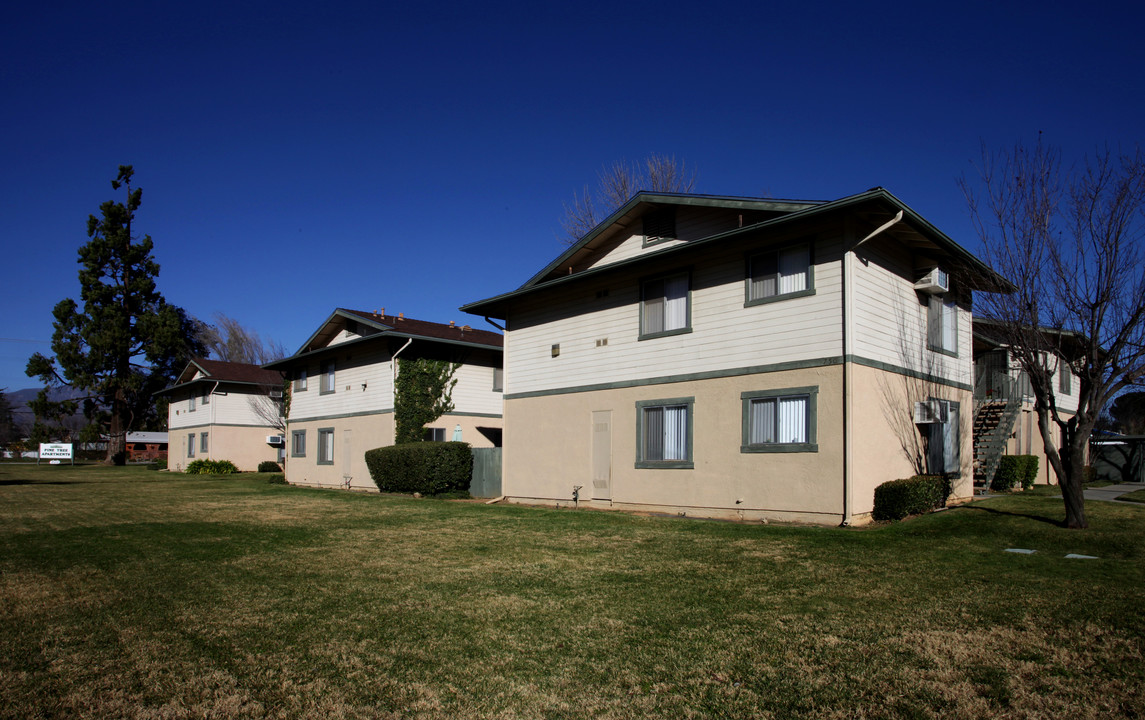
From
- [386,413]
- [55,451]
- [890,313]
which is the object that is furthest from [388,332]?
[55,451]

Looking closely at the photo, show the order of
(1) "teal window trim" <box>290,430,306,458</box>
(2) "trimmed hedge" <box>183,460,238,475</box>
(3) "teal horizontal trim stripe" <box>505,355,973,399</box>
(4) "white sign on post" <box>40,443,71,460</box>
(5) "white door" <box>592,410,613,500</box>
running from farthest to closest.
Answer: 1. (4) "white sign on post" <box>40,443,71,460</box>
2. (2) "trimmed hedge" <box>183,460,238,475</box>
3. (1) "teal window trim" <box>290,430,306,458</box>
4. (5) "white door" <box>592,410,613,500</box>
5. (3) "teal horizontal trim stripe" <box>505,355,973,399</box>

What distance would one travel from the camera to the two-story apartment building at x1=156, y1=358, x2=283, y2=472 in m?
40.9

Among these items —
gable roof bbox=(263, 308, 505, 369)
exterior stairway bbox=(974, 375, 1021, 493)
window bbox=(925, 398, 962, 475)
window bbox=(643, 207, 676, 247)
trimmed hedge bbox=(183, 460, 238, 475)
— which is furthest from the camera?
trimmed hedge bbox=(183, 460, 238, 475)

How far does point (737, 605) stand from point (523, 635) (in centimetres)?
217

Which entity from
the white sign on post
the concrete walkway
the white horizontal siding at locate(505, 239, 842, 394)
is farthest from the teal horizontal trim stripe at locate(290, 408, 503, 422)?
the white sign on post

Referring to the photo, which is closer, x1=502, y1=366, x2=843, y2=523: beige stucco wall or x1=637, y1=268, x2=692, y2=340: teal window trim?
x1=502, y1=366, x2=843, y2=523: beige stucco wall

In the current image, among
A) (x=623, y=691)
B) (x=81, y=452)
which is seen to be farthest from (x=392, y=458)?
(x=81, y=452)

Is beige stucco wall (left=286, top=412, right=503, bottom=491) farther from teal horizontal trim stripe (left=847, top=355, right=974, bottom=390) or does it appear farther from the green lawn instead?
teal horizontal trim stripe (left=847, top=355, right=974, bottom=390)

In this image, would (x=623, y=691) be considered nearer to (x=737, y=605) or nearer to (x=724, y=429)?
(x=737, y=605)

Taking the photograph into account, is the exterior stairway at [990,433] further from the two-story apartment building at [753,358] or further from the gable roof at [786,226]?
the gable roof at [786,226]

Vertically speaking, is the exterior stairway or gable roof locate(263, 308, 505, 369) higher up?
gable roof locate(263, 308, 505, 369)

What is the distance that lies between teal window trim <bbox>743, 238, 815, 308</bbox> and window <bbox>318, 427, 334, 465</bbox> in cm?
1941

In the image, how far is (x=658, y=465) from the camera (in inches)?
632

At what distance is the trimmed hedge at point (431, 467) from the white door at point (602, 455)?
6.12 metres
